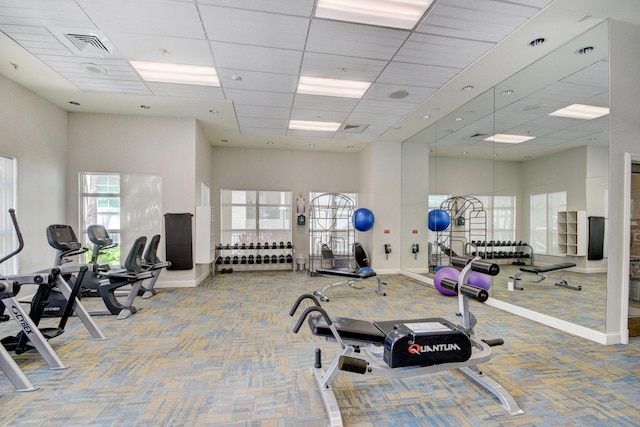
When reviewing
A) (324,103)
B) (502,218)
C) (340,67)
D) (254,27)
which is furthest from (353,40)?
(502,218)

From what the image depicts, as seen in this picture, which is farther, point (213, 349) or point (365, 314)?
point (365, 314)

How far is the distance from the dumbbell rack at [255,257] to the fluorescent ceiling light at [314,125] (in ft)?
11.2

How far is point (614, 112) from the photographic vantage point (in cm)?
329

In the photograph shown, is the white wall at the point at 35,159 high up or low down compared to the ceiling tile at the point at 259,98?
down

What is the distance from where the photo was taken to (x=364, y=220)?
7.54m

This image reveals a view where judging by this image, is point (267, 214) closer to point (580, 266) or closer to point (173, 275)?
point (173, 275)

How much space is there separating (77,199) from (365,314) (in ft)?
20.3

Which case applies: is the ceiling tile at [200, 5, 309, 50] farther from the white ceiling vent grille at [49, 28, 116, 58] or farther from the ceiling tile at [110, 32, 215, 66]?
the white ceiling vent grille at [49, 28, 116, 58]

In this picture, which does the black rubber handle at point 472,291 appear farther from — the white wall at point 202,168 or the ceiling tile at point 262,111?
the white wall at point 202,168

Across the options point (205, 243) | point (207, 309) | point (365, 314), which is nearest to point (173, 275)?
point (205, 243)

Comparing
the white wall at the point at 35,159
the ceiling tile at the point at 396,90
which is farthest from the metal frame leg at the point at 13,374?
the ceiling tile at the point at 396,90

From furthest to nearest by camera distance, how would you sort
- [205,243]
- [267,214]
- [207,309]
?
[267,214] → [205,243] → [207,309]

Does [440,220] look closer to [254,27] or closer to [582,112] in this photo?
[582,112]

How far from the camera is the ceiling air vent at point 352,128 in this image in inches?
257
